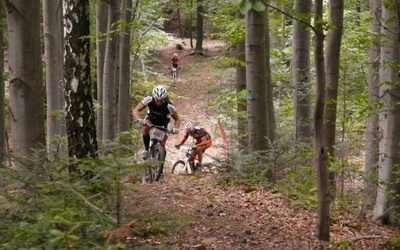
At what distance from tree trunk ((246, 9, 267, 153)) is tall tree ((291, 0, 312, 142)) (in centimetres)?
121

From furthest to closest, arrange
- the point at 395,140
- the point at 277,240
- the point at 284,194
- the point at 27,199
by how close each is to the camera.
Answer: the point at 284,194 → the point at 395,140 → the point at 277,240 → the point at 27,199

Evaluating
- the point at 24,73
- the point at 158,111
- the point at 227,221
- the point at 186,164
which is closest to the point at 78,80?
the point at 24,73

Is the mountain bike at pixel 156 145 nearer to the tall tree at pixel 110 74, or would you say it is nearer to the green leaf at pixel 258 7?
the tall tree at pixel 110 74

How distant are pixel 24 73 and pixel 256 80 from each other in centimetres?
444

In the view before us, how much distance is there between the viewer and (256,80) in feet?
28.9

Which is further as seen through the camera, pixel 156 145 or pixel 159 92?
pixel 156 145

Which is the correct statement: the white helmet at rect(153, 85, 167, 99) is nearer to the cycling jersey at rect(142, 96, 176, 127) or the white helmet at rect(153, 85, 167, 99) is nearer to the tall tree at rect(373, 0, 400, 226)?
the cycling jersey at rect(142, 96, 176, 127)

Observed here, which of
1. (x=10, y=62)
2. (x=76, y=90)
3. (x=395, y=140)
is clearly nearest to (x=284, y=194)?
(x=395, y=140)

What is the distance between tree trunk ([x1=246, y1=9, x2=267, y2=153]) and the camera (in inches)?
334

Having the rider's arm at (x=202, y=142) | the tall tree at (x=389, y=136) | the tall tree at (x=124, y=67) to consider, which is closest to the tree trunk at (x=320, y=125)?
the tall tree at (x=389, y=136)

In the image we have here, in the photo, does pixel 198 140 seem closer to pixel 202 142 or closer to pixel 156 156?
pixel 202 142

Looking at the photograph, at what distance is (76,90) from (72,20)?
76cm

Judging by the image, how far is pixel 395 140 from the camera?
7.37 m

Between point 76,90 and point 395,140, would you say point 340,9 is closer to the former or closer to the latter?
point 395,140
